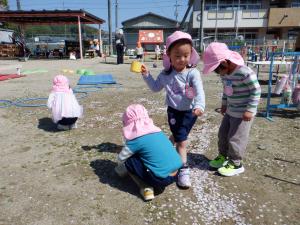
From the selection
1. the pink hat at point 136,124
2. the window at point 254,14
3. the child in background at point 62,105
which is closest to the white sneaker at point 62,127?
the child in background at point 62,105

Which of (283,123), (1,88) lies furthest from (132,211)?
(1,88)

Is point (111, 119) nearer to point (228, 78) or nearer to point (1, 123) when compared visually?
point (1, 123)

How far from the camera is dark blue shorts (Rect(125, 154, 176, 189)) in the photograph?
2.71m

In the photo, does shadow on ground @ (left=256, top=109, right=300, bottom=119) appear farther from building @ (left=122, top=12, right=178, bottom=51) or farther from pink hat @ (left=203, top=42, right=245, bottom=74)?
building @ (left=122, top=12, right=178, bottom=51)

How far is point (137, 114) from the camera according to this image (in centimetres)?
279

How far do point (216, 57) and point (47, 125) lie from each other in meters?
3.39

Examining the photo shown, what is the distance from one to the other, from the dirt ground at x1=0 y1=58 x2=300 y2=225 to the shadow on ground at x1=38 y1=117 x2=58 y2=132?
0.02 meters

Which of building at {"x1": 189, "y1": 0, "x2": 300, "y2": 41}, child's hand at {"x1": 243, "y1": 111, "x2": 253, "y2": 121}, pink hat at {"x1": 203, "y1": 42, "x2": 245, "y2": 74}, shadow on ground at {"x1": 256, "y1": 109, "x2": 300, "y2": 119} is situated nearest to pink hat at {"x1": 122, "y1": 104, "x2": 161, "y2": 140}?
pink hat at {"x1": 203, "y1": 42, "x2": 245, "y2": 74}

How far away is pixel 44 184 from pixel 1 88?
6.77 meters

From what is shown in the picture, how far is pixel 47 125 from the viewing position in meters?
5.05

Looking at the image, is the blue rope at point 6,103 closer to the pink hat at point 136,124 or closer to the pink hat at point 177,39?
the pink hat at point 136,124

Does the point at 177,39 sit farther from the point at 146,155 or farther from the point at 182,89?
the point at 146,155

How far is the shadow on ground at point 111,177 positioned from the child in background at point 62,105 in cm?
126

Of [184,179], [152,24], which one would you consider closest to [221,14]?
[152,24]
